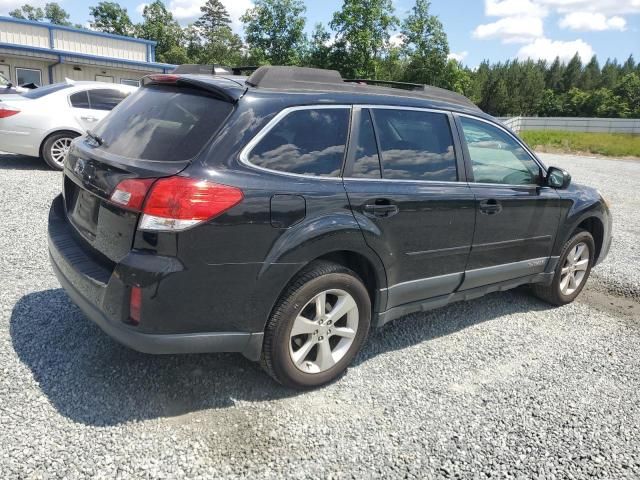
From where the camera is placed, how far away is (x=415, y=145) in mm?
3605

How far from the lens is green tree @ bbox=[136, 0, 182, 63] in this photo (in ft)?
233

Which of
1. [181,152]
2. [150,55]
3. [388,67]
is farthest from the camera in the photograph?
[388,67]

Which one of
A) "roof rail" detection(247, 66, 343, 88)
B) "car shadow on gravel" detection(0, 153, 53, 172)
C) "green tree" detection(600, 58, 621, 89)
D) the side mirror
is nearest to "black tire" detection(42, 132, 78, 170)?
"car shadow on gravel" detection(0, 153, 53, 172)

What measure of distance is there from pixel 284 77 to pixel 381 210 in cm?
98

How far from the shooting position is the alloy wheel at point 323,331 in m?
3.09

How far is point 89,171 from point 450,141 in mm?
2416

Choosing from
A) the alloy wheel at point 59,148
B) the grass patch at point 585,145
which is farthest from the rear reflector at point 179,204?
the grass patch at point 585,145

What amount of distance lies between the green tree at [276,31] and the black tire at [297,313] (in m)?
39.7

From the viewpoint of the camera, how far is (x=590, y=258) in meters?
5.27

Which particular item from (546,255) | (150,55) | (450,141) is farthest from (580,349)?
(150,55)

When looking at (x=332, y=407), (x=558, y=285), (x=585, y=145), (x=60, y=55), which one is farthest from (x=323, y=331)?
(x=585, y=145)

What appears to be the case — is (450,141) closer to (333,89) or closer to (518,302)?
(333,89)

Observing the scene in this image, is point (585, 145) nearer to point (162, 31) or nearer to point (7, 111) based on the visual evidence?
point (7, 111)

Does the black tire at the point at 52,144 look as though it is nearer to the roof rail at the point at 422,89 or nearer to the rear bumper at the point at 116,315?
the rear bumper at the point at 116,315
